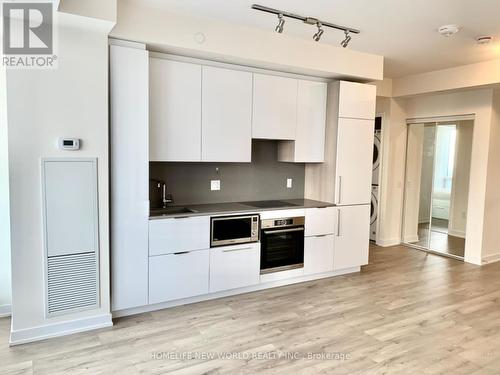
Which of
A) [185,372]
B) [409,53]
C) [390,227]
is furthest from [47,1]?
Result: [390,227]

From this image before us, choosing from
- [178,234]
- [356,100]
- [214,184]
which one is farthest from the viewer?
[356,100]

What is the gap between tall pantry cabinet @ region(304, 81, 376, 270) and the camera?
14.9 ft

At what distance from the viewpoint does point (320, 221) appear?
4.49m

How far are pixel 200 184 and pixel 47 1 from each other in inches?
90.8

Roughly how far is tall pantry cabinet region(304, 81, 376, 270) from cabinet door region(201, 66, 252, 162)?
3.79ft

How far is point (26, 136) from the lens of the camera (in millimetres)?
2797

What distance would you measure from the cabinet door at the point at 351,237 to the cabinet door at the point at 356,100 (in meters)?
1.20

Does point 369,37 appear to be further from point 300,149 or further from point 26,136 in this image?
point 26,136

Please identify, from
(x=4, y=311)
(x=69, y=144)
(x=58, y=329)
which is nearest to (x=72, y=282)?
(x=58, y=329)

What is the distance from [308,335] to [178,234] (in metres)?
1.52

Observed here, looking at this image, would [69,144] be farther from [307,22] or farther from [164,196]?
[307,22]

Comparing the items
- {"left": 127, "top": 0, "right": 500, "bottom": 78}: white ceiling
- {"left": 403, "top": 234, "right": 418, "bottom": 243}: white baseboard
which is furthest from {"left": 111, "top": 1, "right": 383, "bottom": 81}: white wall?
{"left": 403, "top": 234, "right": 418, "bottom": 243}: white baseboard

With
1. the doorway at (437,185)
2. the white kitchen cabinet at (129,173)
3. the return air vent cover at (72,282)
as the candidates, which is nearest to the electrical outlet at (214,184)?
the white kitchen cabinet at (129,173)

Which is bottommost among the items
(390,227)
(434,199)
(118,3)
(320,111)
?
(390,227)
